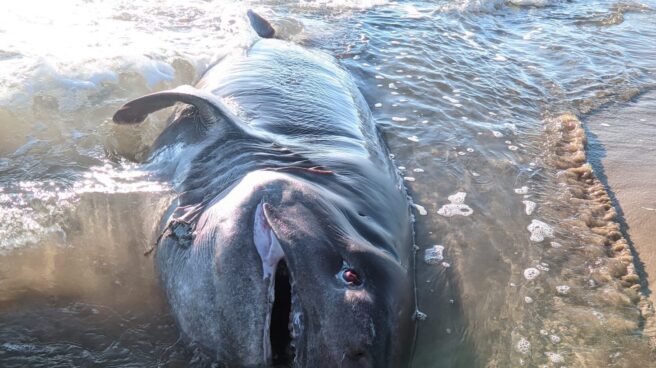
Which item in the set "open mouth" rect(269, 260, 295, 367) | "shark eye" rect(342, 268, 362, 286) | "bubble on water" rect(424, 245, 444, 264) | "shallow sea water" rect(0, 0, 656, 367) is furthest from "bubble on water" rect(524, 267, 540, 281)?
"open mouth" rect(269, 260, 295, 367)

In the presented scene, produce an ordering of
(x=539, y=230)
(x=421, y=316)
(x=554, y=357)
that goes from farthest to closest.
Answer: (x=539, y=230) < (x=421, y=316) < (x=554, y=357)

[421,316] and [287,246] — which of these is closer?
[287,246]

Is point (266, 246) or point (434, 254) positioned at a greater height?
point (266, 246)

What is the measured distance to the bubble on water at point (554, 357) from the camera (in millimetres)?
3025

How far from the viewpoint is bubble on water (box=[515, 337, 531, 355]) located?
3.08 m

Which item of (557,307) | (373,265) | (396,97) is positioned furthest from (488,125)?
(373,265)

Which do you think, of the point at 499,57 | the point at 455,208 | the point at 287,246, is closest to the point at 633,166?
the point at 455,208

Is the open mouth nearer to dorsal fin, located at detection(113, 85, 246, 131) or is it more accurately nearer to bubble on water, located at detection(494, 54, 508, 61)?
dorsal fin, located at detection(113, 85, 246, 131)

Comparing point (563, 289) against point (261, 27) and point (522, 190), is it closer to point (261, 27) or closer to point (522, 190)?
point (522, 190)

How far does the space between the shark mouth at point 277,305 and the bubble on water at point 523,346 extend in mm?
1501

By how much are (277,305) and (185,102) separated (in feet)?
6.11

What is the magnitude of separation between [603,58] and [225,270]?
26.2ft

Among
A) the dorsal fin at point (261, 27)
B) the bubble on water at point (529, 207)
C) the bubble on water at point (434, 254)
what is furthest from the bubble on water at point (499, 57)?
the bubble on water at point (434, 254)

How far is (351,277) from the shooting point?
228cm
